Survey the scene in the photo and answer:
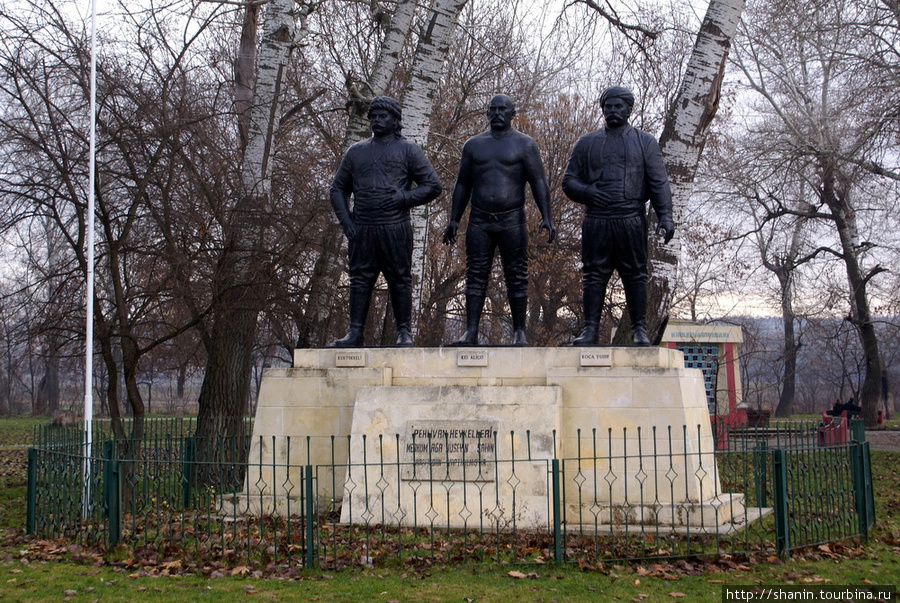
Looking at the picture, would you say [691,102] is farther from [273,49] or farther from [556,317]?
[556,317]

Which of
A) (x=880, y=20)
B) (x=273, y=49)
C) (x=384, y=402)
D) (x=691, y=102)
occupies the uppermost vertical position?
(x=880, y=20)

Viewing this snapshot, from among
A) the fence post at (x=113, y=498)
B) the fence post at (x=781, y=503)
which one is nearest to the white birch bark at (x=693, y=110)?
the fence post at (x=781, y=503)

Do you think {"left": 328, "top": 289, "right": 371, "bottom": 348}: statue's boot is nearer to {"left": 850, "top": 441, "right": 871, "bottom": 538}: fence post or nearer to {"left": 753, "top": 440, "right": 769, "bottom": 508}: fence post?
{"left": 753, "top": 440, "right": 769, "bottom": 508}: fence post

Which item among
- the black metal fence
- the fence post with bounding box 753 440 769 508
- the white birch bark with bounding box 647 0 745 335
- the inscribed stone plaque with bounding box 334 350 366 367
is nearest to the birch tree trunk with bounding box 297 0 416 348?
the inscribed stone plaque with bounding box 334 350 366 367

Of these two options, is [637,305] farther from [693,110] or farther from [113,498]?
[113,498]

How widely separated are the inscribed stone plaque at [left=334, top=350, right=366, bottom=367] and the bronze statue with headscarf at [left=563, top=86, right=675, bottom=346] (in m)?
2.08

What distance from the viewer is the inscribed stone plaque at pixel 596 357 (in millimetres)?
8832

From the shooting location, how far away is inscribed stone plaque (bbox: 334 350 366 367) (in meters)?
9.46

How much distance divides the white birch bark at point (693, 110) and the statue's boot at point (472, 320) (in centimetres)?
316

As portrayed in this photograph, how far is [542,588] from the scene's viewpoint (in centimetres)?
630

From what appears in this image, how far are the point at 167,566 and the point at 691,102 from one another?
26.5 feet

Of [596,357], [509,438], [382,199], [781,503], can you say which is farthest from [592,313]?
[781,503]

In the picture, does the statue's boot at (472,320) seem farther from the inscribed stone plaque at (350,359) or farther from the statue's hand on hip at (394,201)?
the statue's hand on hip at (394,201)

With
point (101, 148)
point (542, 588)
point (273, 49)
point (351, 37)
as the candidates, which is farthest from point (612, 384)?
point (351, 37)
